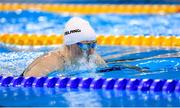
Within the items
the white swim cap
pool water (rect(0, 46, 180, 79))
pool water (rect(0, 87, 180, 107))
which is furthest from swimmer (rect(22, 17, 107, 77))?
pool water (rect(0, 87, 180, 107))

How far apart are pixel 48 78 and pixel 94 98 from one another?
0.77m

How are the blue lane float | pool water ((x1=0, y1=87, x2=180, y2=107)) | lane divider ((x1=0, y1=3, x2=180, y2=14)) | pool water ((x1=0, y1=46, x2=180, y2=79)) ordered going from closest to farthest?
pool water ((x1=0, y1=87, x2=180, y2=107)) → the blue lane float → pool water ((x1=0, y1=46, x2=180, y2=79)) → lane divider ((x1=0, y1=3, x2=180, y2=14))

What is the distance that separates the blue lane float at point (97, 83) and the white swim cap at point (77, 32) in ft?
1.60

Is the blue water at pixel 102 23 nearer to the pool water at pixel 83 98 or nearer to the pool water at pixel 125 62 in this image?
the pool water at pixel 125 62

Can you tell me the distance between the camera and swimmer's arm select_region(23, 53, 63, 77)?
17.4 feet

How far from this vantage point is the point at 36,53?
7910mm

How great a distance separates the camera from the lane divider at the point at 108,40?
8359mm

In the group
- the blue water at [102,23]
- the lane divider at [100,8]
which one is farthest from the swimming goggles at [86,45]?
the lane divider at [100,8]

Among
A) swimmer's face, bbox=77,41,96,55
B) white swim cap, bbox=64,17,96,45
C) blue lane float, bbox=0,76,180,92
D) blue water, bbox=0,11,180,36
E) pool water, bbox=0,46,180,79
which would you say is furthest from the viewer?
blue water, bbox=0,11,180,36

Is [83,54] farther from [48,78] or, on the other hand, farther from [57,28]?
[57,28]

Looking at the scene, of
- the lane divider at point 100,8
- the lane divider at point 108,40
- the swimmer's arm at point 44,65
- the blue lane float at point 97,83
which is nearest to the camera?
the blue lane float at point 97,83

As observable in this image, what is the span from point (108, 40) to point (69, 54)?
11.4 ft

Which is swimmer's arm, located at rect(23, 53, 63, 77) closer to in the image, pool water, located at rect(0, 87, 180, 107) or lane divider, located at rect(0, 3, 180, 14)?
pool water, located at rect(0, 87, 180, 107)

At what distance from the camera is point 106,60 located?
23.5ft
